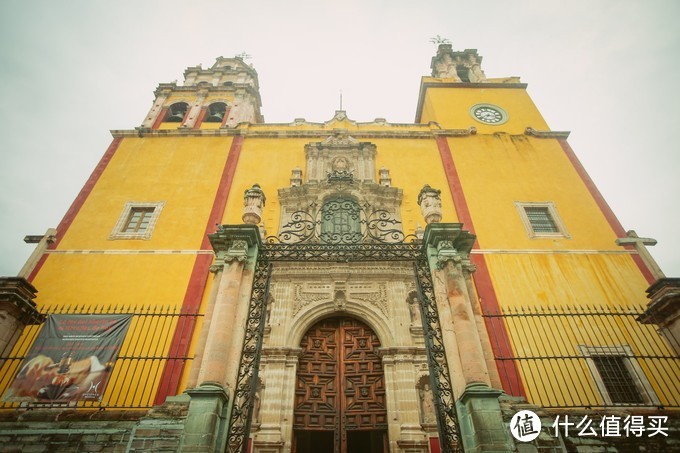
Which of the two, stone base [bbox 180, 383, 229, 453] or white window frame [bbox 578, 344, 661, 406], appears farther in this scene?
white window frame [bbox 578, 344, 661, 406]

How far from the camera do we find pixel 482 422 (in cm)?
567

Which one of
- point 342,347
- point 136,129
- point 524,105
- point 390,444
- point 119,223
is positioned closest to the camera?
point 390,444

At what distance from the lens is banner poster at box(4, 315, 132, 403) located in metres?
7.87

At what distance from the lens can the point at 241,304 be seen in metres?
7.06

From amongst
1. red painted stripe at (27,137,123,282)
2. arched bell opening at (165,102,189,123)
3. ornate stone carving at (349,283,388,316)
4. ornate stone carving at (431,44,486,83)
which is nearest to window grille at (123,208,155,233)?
red painted stripe at (27,137,123,282)

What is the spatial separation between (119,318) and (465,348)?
300 inches

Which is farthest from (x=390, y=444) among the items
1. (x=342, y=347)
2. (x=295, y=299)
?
(x=295, y=299)

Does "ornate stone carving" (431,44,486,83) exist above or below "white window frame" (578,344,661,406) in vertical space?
above

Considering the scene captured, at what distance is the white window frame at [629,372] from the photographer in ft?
30.0

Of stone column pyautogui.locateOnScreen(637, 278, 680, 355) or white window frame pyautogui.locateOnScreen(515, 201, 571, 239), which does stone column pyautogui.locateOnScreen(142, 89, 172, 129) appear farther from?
stone column pyautogui.locateOnScreen(637, 278, 680, 355)

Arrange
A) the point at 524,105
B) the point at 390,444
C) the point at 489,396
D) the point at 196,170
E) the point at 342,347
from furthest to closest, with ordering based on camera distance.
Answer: the point at 524,105 < the point at 196,170 < the point at 342,347 < the point at 390,444 < the point at 489,396

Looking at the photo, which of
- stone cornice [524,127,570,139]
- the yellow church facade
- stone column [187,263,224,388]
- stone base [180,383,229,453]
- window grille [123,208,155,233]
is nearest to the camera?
stone base [180,383,229,453]

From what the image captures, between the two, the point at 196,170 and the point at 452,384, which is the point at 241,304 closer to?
the point at 452,384

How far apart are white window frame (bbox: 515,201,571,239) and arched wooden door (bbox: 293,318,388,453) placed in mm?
6597
